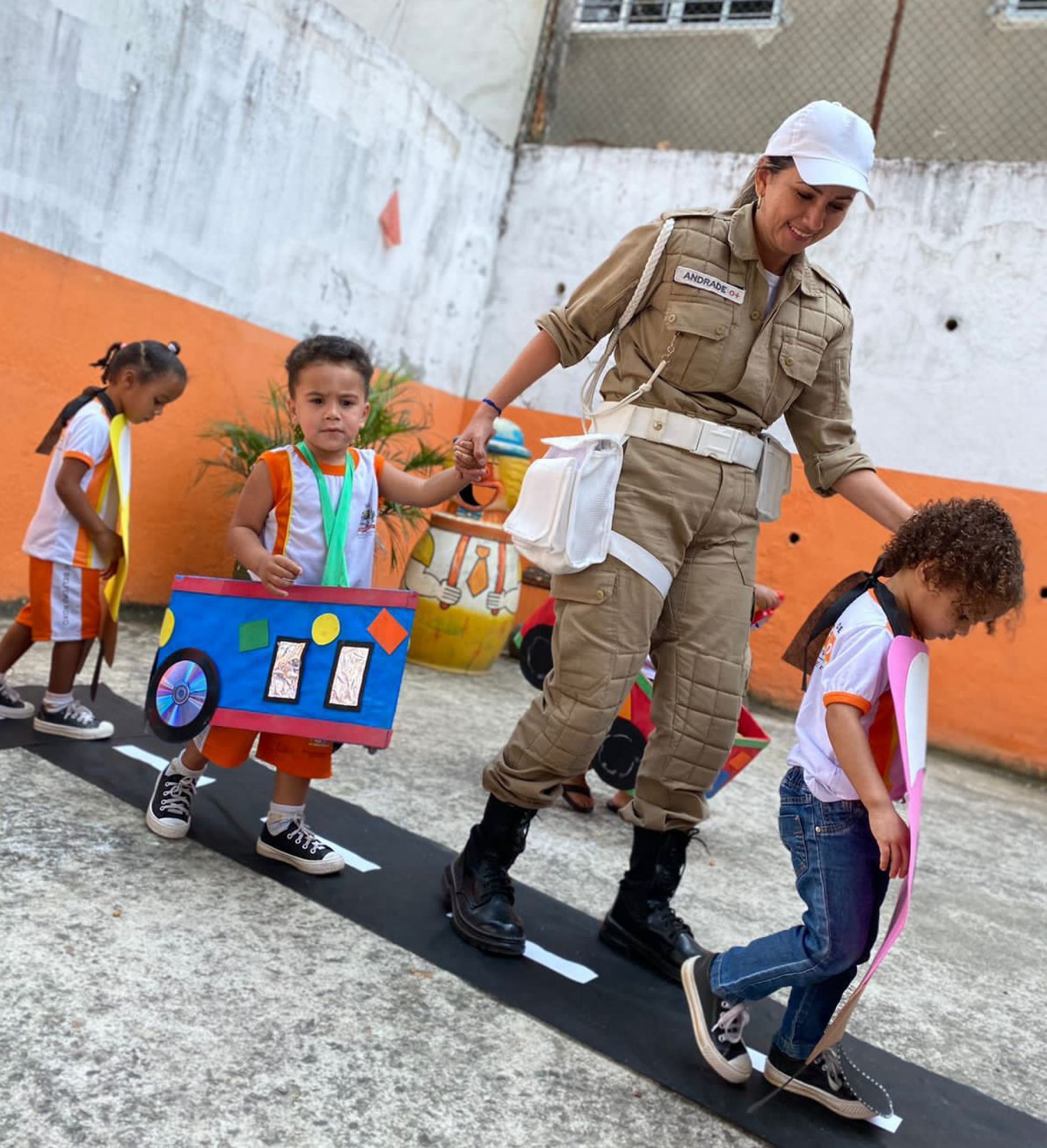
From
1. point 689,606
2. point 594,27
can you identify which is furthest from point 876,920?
point 594,27

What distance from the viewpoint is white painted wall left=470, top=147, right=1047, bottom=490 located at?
6.32 m

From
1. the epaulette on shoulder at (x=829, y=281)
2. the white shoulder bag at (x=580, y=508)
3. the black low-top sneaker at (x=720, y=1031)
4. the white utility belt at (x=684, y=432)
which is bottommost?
the black low-top sneaker at (x=720, y=1031)

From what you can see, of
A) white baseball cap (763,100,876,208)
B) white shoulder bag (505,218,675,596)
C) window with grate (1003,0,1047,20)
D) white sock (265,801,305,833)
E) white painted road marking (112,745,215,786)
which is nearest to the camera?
white baseball cap (763,100,876,208)

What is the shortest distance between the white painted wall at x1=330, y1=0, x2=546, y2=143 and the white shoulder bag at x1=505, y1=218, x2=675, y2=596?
5.86m

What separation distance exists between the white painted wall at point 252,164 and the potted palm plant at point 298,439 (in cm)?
49

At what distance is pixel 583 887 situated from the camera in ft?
9.99

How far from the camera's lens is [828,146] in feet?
7.38

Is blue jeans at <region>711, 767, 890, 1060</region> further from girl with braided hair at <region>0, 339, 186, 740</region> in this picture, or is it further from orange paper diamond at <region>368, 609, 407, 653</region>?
girl with braided hair at <region>0, 339, 186, 740</region>

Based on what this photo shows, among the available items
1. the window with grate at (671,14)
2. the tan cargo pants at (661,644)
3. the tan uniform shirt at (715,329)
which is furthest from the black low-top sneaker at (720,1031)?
the window with grate at (671,14)

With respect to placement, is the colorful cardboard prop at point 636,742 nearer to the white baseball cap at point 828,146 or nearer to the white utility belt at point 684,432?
the white utility belt at point 684,432

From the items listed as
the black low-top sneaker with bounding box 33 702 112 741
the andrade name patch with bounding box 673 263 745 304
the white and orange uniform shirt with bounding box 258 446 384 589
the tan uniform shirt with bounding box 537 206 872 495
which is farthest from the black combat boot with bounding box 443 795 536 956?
the black low-top sneaker with bounding box 33 702 112 741

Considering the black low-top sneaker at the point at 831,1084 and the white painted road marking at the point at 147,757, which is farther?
the white painted road marking at the point at 147,757

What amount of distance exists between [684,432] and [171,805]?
1.51 meters

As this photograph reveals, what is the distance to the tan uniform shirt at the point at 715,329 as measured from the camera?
2.43m
